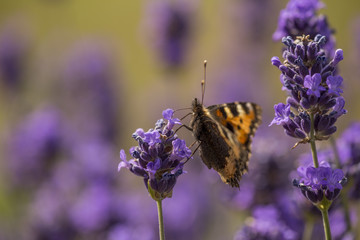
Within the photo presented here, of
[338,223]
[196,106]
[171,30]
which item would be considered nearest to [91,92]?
[171,30]

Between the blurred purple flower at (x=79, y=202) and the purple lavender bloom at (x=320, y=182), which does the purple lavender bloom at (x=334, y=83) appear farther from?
the blurred purple flower at (x=79, y=202)

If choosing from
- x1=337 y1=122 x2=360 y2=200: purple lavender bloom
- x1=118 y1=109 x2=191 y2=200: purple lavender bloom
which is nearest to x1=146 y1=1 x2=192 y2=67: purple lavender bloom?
x1=337 y1=122 x2=360 y2=200: purple lavender bloom

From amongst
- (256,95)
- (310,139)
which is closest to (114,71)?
(256,95)

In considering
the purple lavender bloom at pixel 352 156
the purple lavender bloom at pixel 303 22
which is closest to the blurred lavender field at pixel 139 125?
the purple lavender bloom at pixel 352 156

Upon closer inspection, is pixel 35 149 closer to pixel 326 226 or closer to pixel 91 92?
pixel 91 92

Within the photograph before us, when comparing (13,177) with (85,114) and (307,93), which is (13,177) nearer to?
(85,114)

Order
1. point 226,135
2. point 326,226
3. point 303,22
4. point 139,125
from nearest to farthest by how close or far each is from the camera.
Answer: point 326,226 < point 303,22 < point 226,135 < point 139,125
